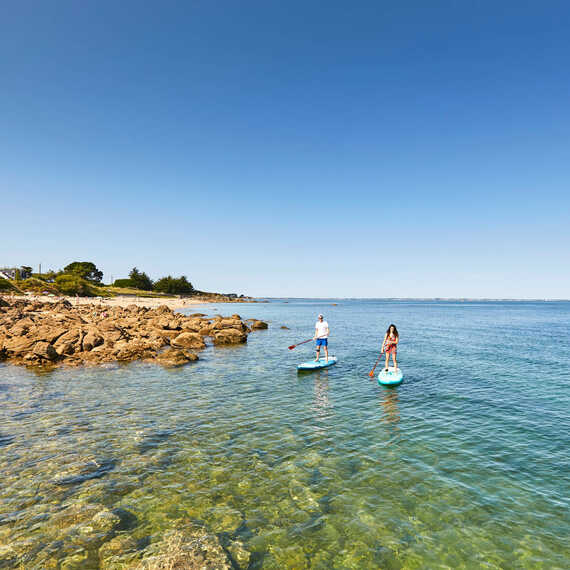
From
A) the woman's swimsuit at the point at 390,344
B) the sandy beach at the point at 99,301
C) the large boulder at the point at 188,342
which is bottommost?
the large boulder at the point at 188,342

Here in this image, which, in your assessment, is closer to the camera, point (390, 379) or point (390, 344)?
point (390, 379)

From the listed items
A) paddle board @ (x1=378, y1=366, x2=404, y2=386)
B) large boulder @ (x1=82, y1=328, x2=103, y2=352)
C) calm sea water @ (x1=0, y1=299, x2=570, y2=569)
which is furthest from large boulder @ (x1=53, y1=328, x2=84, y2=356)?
paddle board @ (x1=378, y1=366, x2=404, y2=386)

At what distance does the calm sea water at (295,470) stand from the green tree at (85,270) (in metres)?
168

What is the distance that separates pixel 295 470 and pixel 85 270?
188068mm

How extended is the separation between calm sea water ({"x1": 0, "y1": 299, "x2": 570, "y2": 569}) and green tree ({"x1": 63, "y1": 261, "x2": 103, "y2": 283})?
167613mm

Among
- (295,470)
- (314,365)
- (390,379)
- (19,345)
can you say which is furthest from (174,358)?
(295,470)

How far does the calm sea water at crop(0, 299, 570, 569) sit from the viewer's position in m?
6.96

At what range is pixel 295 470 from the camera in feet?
32.7

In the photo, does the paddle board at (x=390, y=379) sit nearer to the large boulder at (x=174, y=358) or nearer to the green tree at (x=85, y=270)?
the large boulder at (x=174, y=358)

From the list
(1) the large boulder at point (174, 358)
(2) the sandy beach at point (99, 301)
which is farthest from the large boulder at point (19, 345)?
(2) the sandy beach at point (99, 301)

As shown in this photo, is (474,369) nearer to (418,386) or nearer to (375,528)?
(418,386)

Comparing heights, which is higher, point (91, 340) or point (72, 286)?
point (72, 286)

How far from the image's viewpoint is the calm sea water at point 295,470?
22.8 ft

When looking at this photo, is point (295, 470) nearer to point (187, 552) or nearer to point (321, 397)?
point (187, 552)
